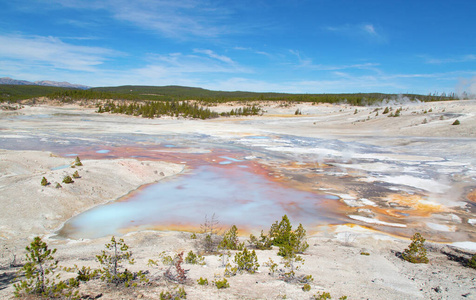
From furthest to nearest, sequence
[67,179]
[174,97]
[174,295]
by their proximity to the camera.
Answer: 1. [174,97]
2. [67,179]
3. [174,295]

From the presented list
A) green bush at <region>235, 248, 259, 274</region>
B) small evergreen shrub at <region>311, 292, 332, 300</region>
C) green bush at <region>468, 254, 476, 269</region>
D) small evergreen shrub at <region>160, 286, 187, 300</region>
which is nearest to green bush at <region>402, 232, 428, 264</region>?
green bush at <region>468, 254, 476, 269</region>

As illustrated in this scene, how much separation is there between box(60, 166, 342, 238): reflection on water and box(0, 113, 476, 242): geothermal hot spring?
25 mm

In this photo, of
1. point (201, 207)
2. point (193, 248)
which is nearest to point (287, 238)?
point (193, 248)

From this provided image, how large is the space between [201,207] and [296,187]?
3.43 m

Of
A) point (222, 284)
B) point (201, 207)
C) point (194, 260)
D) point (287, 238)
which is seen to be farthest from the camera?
point (201, 207)

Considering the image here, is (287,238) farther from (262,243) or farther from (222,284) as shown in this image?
(222,284)

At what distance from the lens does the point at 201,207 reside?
800cm

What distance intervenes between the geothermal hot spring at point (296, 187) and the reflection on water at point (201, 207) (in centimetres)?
3

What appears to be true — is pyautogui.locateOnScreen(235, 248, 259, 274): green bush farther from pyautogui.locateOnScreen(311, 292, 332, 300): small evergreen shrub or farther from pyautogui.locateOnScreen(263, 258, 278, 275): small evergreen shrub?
pyautogui.locateOnScreen(311, 292, 332, 300): small evergreen shrub

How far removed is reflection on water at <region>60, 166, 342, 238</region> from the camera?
6930mm

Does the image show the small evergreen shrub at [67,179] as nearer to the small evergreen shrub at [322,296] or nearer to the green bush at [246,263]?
the green bush at [246,263]

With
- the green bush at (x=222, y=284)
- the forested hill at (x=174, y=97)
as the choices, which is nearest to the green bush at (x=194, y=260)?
the green bush at (x=222, y=284)

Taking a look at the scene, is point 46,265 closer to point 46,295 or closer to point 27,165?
point 46,295

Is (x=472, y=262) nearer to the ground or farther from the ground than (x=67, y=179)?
nearer to the ground
